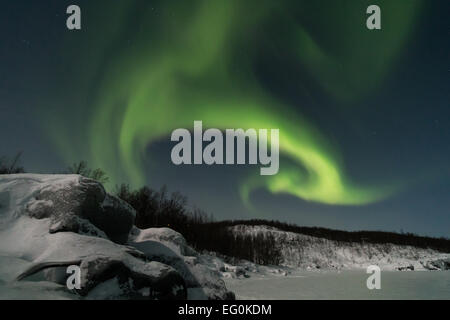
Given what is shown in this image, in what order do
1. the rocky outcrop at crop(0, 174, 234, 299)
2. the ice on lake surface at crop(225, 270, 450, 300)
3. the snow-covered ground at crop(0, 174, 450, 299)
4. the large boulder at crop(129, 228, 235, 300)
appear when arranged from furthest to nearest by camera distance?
the ice on lake surface at crop(225, 270, 450, 300), the large boulder at crop(129, 228, 235, 300), the rocky outcrop at crop(0, 174, 234, 299), the snow-covered ground at crop(0, 174, 450, 299)

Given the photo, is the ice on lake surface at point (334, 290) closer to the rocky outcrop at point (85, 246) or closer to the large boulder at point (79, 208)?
the rocky outcrop at point (85, 246)

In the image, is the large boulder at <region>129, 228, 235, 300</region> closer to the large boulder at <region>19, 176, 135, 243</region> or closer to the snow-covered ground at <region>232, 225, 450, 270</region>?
the large boulder at <region>19, 176, 135, 243</region>

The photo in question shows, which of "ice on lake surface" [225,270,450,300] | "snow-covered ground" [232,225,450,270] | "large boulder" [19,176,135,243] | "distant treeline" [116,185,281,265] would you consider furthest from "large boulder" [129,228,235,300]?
"snow-covered ground" [232,225,450,270]

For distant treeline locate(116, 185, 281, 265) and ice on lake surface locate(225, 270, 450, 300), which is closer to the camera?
ice on lake surface locate(225, 270, 450, 300)

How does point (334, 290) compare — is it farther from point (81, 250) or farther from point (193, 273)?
point (81, 250)

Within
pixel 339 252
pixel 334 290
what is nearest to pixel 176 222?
pixel 334 290

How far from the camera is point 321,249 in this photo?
73938mm

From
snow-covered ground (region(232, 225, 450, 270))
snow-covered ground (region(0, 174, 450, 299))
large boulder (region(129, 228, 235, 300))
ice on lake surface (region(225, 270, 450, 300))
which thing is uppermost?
snow-covered ground (region(0, 174, 450, 299))

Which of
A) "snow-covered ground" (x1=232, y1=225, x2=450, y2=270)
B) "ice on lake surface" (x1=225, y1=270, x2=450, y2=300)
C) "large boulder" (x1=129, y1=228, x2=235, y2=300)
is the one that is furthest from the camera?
"snow-covered ground" (x1=232, y1=225, x2=450, y2=270)

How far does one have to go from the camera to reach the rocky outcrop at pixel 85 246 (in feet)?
22.7

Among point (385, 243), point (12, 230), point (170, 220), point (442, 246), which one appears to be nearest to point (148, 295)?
point (12, 230)

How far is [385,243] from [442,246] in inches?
710

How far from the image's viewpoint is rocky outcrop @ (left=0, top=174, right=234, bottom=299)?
272 inches
